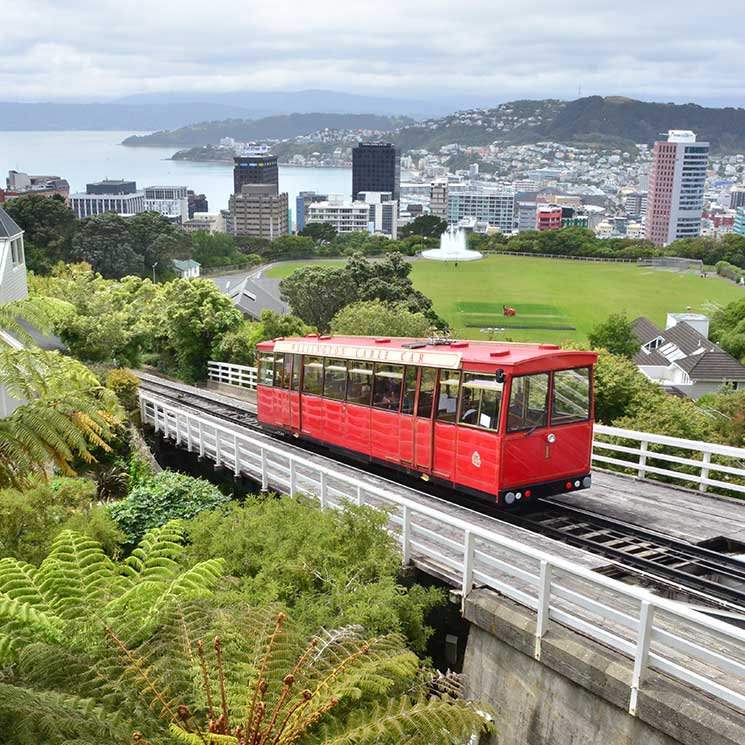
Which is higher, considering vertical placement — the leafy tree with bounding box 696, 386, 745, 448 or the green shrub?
the green shrub

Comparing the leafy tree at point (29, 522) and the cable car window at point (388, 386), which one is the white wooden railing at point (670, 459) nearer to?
the cable car window at point (388, 386)

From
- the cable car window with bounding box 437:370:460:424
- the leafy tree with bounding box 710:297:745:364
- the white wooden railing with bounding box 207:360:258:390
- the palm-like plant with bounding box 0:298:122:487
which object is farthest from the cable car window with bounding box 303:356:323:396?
the leafy tree with bounding box 710:297:745:364

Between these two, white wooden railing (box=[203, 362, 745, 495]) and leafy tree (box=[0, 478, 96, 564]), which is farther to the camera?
white wooden railing (box=[203, 362, 745, 495])

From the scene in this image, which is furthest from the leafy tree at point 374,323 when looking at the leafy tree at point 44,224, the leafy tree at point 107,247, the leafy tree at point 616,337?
the leafy tree at point 107,247

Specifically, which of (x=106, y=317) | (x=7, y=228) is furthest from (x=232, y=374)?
(x=7, y=228)

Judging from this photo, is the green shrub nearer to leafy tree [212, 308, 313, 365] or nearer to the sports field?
leafy tree [212, 308, 313, 365]

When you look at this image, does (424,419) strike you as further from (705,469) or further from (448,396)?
(705,469)
